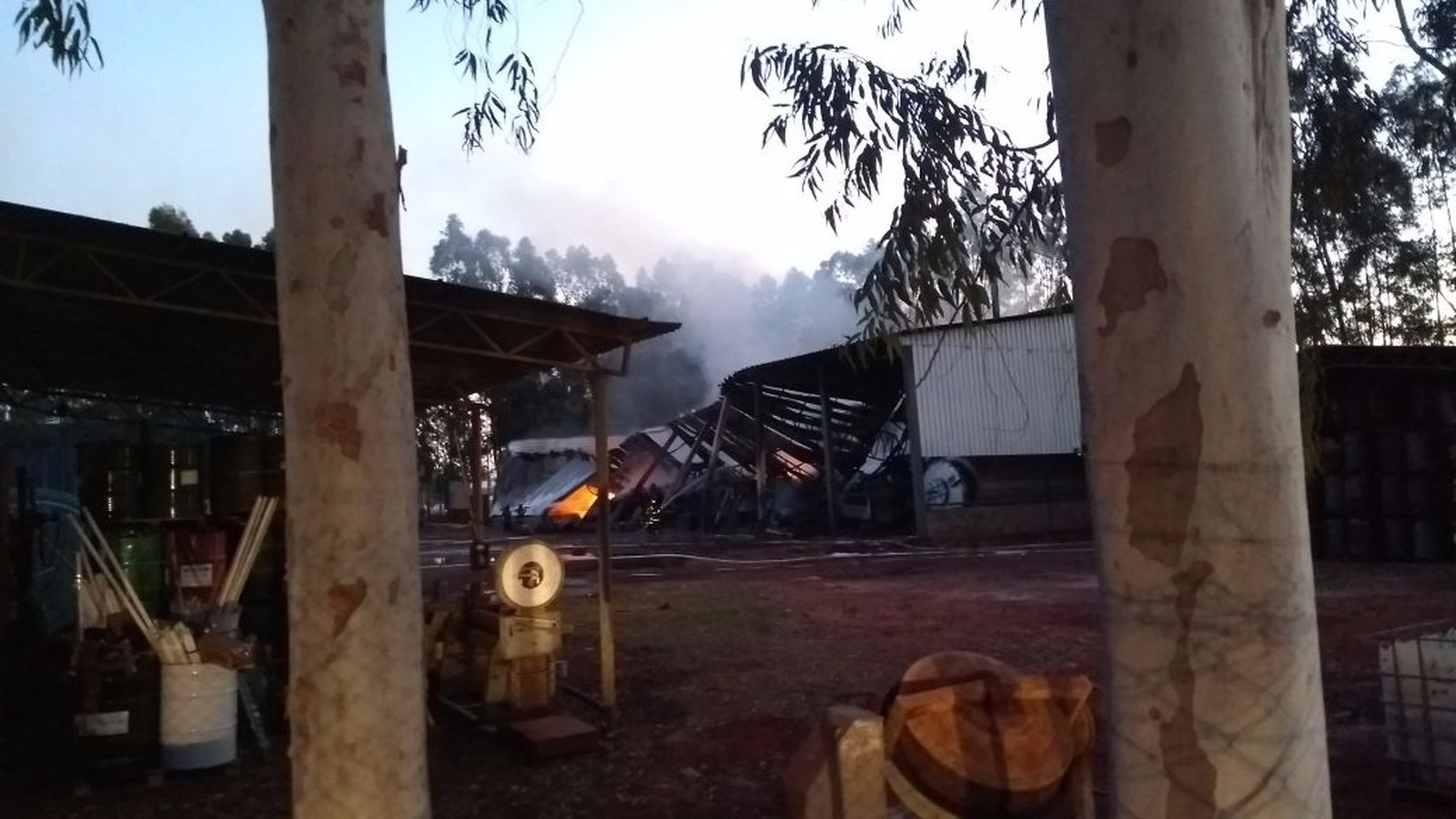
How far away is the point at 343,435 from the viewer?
3.25 meters

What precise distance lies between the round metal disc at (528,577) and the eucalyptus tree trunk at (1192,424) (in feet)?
21.5

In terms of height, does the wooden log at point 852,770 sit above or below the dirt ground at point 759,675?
above

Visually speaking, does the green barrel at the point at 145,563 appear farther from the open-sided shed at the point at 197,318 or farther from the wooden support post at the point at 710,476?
the wooden support post at the point at 710,476

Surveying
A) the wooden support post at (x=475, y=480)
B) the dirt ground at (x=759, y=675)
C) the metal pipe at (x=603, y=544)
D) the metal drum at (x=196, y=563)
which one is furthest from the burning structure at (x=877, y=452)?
the metal drum at (x=196, y=563)

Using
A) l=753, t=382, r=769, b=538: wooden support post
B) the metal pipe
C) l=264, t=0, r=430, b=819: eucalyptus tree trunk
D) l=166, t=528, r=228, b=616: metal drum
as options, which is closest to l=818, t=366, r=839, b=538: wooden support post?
l=753, t=382, r=769, b=538: wooden support post

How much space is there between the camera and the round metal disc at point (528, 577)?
8.49 m

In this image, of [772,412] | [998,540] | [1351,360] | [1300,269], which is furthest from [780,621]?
[772,412]

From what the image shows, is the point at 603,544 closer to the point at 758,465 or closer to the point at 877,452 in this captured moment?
the point at 758,465

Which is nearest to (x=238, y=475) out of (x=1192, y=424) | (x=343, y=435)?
(x=343, y=435)

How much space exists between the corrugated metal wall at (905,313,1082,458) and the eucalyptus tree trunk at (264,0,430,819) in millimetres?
24956

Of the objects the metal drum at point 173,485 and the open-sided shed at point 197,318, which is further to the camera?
the metal drum at point 173,485

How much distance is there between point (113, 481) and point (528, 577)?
3.55 metres

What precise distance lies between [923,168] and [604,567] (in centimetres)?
389

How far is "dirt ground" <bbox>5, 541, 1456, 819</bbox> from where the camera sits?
23.0 feet
